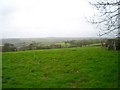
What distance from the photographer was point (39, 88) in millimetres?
9859

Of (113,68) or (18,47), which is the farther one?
(18,47)

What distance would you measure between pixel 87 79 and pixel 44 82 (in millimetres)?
2130

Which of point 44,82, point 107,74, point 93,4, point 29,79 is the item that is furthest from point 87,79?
point 93,4

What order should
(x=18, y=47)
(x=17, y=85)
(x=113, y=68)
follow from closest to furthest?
(x=17, y=85) → (x=113, y=68) → (x=18, y=47)

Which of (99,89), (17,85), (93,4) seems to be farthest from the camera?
(93,4)

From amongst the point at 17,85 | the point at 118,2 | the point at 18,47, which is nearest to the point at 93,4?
the point at 118,2

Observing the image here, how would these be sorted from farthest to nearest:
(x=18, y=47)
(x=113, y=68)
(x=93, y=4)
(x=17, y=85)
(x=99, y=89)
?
(x=18, y=47), (x=113, y=68), (x=93, y=4), (x=17, y=85), (x=99, y=89)

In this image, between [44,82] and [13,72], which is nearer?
[44,82]

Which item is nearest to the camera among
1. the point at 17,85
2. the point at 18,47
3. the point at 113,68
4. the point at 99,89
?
the point at 99,89

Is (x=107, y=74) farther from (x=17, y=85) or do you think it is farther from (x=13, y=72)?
(x=13, y=72)

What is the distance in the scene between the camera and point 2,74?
509 inches

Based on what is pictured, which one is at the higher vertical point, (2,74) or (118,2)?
(118,2)

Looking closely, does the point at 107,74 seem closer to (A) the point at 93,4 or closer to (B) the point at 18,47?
(A) the point at 93,4

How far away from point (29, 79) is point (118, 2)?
19.4 ft
